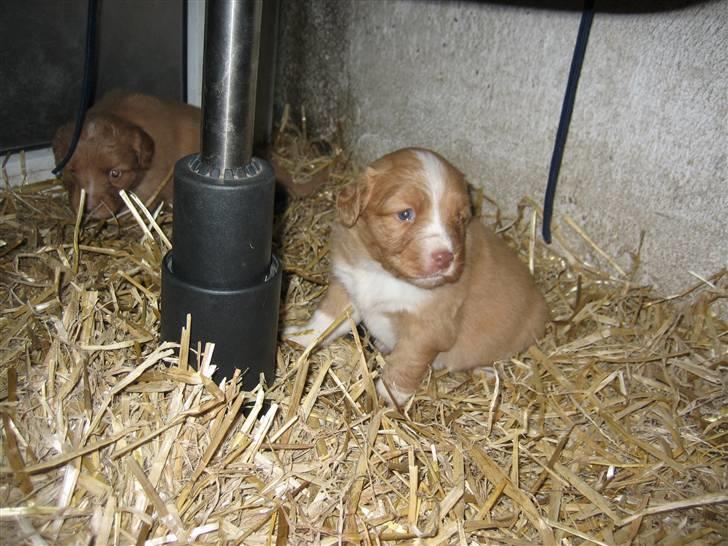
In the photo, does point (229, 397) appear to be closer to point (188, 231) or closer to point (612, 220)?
point (188, 231)

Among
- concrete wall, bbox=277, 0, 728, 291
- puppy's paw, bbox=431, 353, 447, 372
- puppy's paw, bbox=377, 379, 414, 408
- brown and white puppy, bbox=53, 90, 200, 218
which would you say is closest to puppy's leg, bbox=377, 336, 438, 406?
puppy's paw, bbox=377, 379, 414, 408

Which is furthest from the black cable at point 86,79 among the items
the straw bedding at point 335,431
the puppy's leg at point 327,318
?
the puppy's leg at point 327,318

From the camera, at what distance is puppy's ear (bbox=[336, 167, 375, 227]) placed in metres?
2.96

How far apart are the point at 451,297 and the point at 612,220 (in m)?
1.25

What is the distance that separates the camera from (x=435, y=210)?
280 cm

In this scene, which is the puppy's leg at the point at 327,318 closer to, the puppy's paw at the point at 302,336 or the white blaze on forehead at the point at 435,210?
the puppy's paw at the point at 302,336

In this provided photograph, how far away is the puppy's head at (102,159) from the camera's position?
4000 mm

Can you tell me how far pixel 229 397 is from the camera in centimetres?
238

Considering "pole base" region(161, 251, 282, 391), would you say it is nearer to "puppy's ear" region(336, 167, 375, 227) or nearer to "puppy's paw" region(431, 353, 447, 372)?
"puppy's ear" region(336, 167, 375, 227)

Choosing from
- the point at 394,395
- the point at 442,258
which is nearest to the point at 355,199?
the point at 442,258

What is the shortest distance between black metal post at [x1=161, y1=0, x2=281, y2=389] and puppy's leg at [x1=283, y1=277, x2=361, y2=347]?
0.88 m

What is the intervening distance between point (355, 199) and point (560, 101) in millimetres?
1467

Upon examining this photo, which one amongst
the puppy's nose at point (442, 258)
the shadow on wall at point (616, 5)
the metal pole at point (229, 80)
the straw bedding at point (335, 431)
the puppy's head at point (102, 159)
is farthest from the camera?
the puppy's head at point (102, 159)

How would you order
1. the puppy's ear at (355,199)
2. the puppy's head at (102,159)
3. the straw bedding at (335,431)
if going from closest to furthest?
1. the straw bedding at (335,431)
2. the puppy's ear at (355,199)
3. the puppy's head at (102,159)
